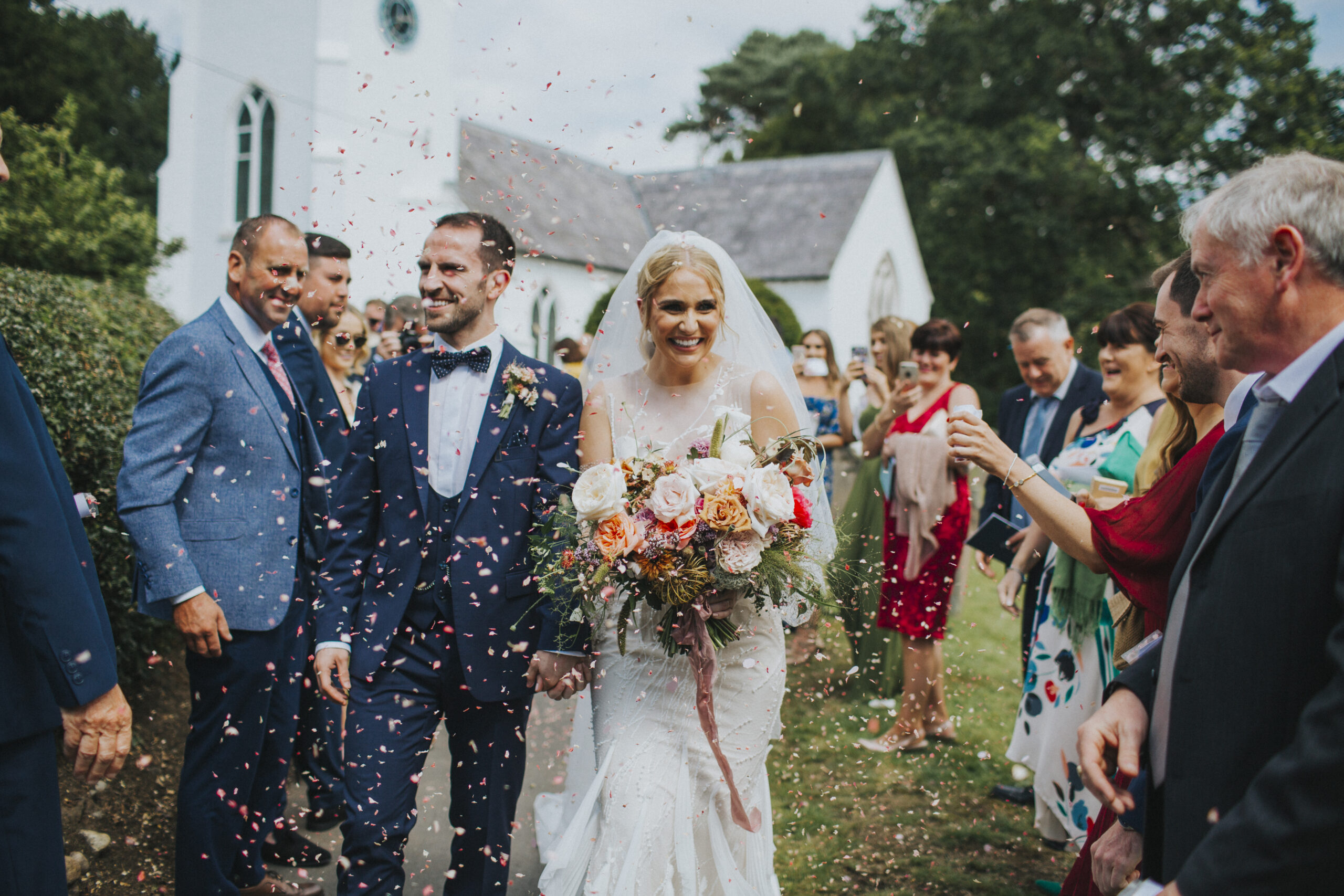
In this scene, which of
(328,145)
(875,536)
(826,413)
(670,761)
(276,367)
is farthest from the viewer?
(328,145)

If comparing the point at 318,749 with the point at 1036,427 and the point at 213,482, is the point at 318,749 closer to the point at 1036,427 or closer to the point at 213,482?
the point at 213,482

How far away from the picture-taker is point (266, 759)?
3.76 meters

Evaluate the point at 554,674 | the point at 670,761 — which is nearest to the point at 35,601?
the point at 554,674

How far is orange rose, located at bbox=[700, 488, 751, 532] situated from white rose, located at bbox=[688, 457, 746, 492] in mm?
83

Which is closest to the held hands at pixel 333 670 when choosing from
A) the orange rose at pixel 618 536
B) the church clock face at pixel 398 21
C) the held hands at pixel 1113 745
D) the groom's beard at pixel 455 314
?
the orange rose at pixel 618 536

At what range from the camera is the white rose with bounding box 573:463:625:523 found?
281cm

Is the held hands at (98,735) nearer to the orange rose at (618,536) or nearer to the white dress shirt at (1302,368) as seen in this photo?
the orange rose at (618,536)

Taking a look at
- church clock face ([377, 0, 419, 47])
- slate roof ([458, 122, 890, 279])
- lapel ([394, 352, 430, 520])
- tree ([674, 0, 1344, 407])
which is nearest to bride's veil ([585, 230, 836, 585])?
lapel ([394, 352, 430, 520])

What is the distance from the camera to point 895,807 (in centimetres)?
503

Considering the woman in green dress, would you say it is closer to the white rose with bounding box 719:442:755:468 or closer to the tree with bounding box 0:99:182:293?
the white rose with bounding box 719:442:755:468

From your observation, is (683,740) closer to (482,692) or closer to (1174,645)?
(482,692)

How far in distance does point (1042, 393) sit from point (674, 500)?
12.3ft

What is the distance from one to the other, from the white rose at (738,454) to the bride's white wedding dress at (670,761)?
236 mm

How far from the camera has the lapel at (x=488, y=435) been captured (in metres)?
3.26
